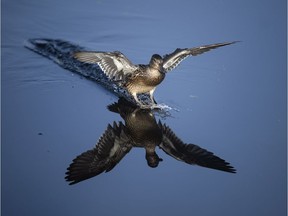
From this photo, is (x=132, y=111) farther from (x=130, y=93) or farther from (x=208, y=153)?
(x=208, y=153)

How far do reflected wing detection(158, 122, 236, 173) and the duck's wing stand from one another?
1001mm

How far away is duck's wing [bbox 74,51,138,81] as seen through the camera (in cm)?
506

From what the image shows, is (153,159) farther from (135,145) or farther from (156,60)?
(156,60)

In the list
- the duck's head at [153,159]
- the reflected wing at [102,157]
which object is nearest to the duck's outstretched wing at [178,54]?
the reflected wing at [102,157]

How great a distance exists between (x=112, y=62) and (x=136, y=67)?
0.25 m

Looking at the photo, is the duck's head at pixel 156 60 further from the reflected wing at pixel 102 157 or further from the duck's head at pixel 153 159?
the duck's head at pixel 153 159

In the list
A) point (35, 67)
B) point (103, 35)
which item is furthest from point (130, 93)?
point (103, 35)

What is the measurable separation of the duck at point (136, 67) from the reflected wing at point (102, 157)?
718mm

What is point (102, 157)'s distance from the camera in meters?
4.19

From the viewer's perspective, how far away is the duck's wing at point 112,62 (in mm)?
5062

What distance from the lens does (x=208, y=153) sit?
424 centimetres

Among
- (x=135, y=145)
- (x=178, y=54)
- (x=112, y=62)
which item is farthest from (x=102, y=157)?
(x=178, y=54)

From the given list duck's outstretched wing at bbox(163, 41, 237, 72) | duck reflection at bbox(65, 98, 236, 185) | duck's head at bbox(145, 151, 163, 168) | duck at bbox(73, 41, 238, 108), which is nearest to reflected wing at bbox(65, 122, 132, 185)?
duck reflection at bbox(65, 98, 236, 185)

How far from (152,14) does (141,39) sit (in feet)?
2.29
